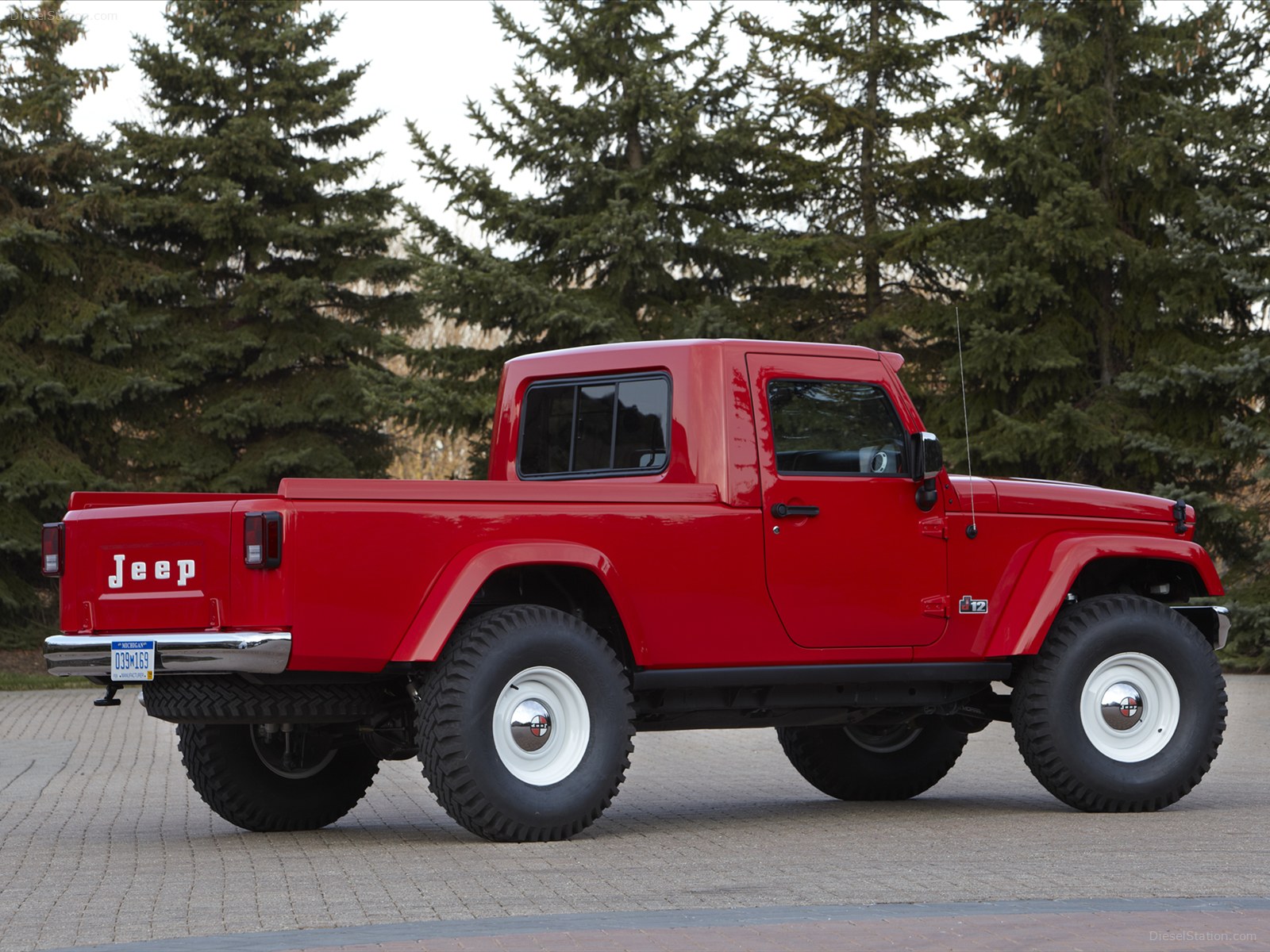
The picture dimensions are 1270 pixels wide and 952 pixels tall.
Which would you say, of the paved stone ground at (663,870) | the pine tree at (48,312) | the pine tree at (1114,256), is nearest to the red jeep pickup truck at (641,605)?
the paved stone ground at (663,870)

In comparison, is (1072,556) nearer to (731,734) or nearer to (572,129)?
(731,734)

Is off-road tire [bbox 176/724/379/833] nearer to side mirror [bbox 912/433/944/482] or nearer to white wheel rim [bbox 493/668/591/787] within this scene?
white wheel rim [bbox 493/668/591/787]

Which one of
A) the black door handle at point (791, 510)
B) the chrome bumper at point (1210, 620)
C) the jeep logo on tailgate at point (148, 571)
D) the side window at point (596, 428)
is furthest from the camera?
the chrome bumper at point (1210, 620)

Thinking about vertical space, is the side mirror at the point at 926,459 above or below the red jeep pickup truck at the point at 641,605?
above

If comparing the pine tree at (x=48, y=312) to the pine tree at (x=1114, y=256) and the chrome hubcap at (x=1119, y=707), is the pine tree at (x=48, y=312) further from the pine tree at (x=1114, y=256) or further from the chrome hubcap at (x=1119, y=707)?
the chrome hubcap at (x=1119, y=707)

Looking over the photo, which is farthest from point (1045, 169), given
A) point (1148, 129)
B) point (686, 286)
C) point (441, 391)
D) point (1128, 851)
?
point (1128, 851)

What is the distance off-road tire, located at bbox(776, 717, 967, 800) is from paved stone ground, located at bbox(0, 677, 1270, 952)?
159 mm

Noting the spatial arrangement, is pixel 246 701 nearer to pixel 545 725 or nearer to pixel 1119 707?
pixel 545 725

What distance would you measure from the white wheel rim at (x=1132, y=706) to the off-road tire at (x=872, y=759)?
124cm

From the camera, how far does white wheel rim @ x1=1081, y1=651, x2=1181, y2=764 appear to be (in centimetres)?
903

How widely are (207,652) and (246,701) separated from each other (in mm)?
412

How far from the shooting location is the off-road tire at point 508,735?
24.7 ft

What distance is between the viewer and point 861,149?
28.2 metres

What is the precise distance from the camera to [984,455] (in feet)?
79.2
